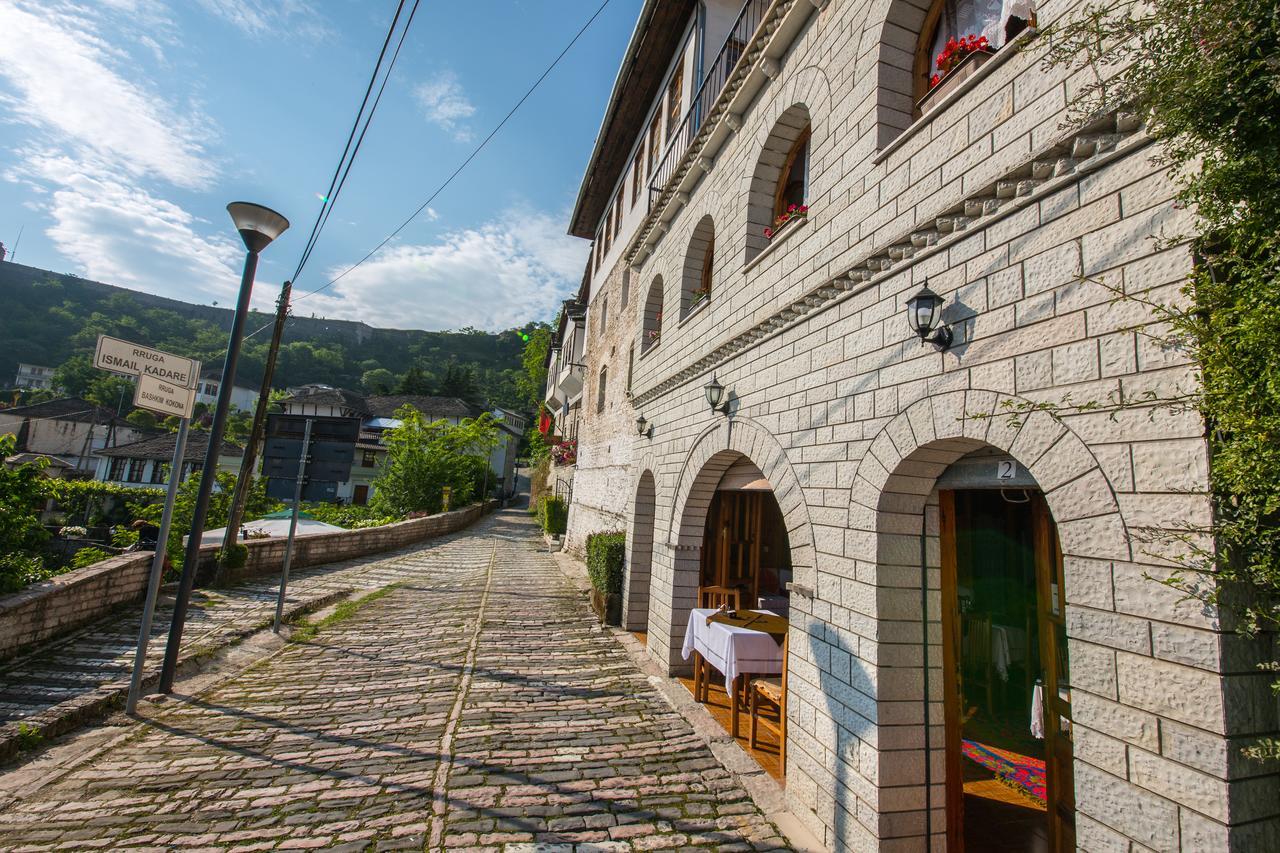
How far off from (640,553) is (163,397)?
19.5 ft

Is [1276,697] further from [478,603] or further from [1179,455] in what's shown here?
[478,603]

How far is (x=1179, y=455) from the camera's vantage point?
2002 millimetres

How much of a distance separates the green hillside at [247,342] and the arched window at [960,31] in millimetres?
59147

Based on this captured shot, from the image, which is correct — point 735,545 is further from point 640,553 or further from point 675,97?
point 675,97

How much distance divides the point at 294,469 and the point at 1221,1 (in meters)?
8.74

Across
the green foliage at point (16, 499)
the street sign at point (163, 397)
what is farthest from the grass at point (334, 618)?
the street sign at point (163, 397)

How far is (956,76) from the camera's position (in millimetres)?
3455

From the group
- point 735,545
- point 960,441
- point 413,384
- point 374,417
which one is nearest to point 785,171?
point 960,441

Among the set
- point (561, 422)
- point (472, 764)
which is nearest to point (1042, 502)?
point (472, 764)

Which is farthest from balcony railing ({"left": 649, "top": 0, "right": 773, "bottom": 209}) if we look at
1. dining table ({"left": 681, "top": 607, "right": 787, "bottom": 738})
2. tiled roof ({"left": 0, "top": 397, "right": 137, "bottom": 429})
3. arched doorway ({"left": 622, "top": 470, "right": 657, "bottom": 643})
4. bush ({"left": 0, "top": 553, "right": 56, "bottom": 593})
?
tiled roof ({"left": 0, "top": 397, "right": 137, "bottom": 429})

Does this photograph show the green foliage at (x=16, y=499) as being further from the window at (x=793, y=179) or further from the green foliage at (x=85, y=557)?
the window at (x=793, y=179)

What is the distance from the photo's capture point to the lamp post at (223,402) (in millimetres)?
5312

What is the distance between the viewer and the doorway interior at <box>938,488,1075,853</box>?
329 cm

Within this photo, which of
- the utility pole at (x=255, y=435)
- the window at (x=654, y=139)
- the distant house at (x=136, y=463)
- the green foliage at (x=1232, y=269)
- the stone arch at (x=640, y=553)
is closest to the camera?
the green foliage at (x=1232, y=269)
